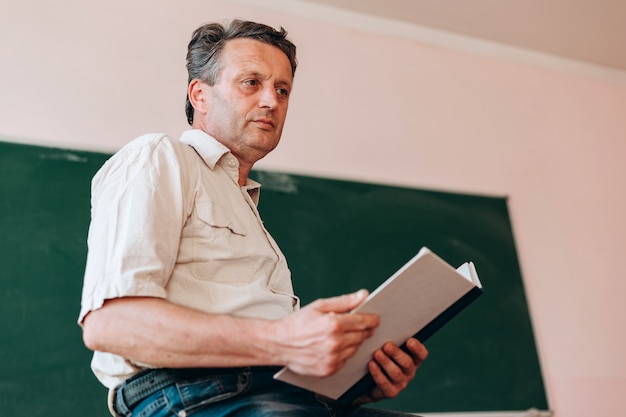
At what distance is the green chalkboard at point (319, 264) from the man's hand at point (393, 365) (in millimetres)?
1285

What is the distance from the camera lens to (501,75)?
3.47 meters

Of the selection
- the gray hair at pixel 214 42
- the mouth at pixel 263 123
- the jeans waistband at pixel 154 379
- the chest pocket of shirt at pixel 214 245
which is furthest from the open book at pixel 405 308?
the gray hair at pixel 214 42

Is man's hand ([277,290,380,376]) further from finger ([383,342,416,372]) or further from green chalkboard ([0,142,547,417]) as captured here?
green chalkboard ([0,142,547,417])

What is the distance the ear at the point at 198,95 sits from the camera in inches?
55.4

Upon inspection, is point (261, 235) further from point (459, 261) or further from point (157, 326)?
point (459, 261)

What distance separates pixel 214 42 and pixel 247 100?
20 cm

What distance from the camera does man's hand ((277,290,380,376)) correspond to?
2.71 ft

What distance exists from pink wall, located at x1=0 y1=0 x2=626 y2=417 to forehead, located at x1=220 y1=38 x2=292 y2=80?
111 cm

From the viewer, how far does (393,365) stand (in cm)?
103

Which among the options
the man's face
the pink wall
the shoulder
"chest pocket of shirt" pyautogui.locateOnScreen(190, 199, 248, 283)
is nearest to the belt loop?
"chest pocket of shirt" pyautogui.locateOnScreen(190, 199, 248, 283)

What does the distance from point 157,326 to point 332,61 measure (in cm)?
238

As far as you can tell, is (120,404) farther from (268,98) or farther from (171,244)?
(268,98)

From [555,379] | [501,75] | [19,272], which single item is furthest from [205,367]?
[501,75]

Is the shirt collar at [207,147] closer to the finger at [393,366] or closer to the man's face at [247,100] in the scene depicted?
the man's face at [247,100]
